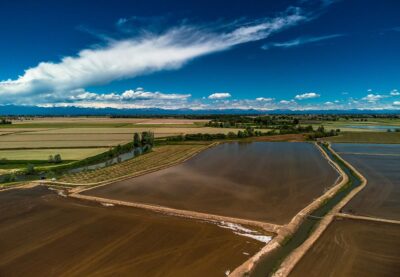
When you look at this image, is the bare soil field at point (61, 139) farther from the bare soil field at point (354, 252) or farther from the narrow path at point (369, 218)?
the bare soil field at point (354, 252)

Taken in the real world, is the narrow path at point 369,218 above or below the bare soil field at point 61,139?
below

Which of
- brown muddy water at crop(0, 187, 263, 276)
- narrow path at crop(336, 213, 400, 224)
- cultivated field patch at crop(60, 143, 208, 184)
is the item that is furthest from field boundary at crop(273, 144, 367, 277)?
cultivated field patch at crop(60, 143, 208, 184)

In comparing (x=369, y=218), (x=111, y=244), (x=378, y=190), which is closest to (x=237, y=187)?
(x=369, y=218)

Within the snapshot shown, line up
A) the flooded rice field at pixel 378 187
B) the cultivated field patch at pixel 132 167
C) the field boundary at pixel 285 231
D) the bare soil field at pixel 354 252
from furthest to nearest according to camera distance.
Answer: the cultivated field patch at pixel 132 167 < the flooded rice field at pixel 378 187 < the field boundary at pixel 285 231 < the bare soil field at pixel 354 252

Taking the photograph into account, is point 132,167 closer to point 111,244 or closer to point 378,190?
point 111,244

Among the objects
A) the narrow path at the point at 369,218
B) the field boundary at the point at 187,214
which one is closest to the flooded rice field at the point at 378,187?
the narrow path at the point at 369,218

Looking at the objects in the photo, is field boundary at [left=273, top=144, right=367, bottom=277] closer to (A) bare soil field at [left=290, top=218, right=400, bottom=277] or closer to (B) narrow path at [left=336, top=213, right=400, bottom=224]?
(A) bare soil field at [left=290, top=218, right=400, bottom=277]
